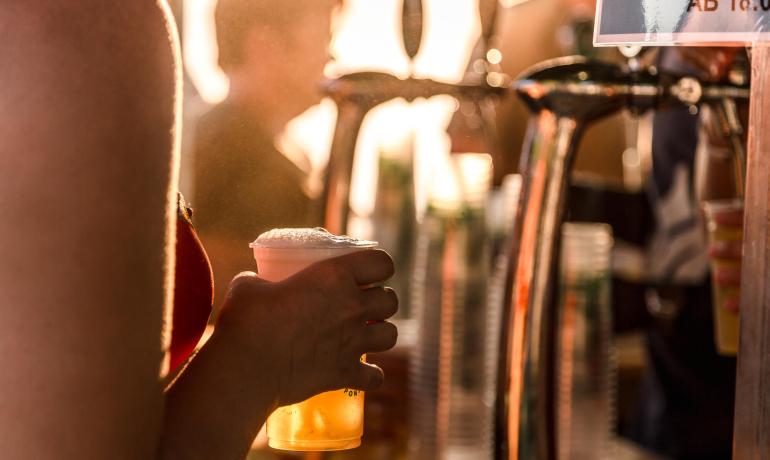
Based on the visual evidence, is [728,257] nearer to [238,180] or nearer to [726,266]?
[726,266]

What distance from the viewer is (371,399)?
4.93ft

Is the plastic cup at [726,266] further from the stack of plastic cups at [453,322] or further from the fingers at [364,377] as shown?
the fingers at [364,377]

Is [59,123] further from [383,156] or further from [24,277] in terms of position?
[383,156]

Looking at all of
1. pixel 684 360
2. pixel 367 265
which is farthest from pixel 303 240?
pixel 684 360

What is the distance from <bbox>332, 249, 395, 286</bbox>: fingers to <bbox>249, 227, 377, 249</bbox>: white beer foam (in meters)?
0.03

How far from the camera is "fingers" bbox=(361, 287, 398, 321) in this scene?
0.76m

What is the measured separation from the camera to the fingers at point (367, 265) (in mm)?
757

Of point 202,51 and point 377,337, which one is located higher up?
point 202,51

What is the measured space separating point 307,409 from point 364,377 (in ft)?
0.19

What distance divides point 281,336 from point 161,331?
0.09 meters

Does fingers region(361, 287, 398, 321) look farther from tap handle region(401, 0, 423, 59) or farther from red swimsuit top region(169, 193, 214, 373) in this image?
tap handle region(401, 0, 423, 59)

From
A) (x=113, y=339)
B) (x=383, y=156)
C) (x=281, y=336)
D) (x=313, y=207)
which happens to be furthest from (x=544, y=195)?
(x=383, y=156)

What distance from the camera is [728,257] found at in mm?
1145

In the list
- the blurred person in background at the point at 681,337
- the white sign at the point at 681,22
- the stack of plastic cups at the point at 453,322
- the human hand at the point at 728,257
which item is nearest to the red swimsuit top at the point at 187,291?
the white sign at the point at 681,22
